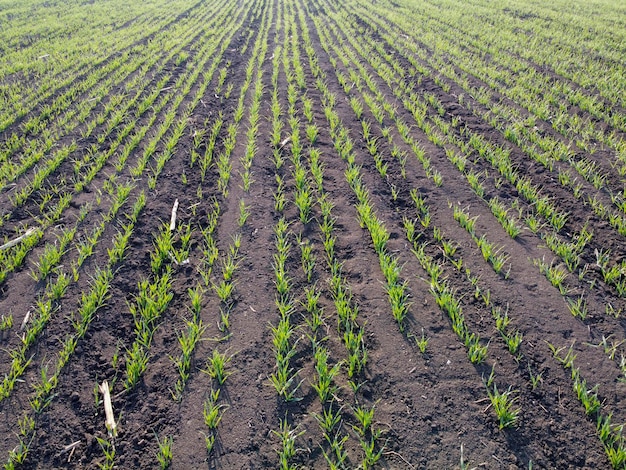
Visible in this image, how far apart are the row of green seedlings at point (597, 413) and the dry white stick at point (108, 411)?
3.04 m

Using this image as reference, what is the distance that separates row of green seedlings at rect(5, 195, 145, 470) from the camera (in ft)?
8.57

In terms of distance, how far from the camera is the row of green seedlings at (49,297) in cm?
300

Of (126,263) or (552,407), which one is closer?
(552,407)

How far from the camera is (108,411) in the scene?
9.18 ft

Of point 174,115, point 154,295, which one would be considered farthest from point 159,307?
point 174,115

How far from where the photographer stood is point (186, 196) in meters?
5.24

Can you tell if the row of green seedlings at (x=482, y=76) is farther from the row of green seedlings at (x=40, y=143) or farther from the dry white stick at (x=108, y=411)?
the dry white stick at (x=108, y=411)

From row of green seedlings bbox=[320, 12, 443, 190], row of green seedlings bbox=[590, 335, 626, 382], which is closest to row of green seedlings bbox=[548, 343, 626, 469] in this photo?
row of green seedlings bbox=[590, 335, 626, 382]

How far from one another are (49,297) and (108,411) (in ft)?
4.58

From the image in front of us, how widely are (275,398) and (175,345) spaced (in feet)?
3.12

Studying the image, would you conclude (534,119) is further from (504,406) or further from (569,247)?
(504,406)

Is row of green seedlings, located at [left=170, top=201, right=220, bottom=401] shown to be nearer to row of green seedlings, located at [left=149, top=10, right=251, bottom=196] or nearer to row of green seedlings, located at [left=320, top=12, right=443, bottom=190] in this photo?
row of green seedlings, located at [left=149, top=10, right=251, bottom=196]

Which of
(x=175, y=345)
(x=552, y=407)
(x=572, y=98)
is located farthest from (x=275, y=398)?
(x=572, y=98)

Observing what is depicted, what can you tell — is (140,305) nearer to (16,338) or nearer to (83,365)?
(83,365)
